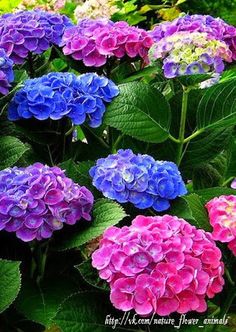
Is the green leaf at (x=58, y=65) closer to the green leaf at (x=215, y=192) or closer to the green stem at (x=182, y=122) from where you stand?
the green stem at (x=182, y=122)

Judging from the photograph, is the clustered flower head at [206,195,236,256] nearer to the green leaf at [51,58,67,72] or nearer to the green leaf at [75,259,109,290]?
the green leaf at [75,259,109,290]

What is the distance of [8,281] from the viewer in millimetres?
1395

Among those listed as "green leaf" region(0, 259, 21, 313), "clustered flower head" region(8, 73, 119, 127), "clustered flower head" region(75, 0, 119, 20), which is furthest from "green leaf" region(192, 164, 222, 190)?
"clustered flower head" region(75, 0, 119, 20)

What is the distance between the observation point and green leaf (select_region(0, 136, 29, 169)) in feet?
5.79

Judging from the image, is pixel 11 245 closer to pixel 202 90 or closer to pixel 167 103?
pixel 167 103

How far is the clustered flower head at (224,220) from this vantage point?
1.45 m

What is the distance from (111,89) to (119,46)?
8.2 inches

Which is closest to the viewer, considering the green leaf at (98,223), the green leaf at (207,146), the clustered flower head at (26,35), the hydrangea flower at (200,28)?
the green leaf at (98,223)

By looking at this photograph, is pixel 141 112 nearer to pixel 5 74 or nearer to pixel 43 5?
pixel 5 74

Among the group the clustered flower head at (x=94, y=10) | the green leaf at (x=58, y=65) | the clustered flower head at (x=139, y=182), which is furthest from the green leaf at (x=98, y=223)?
the clustered flower head at (x=94, y=10)

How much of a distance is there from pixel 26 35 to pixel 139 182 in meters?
0.76

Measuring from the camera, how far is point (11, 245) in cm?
157

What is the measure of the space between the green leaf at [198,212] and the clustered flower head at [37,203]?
0.86 ft

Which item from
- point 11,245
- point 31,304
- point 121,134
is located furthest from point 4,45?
point 31,304
